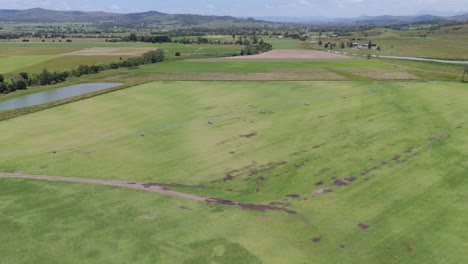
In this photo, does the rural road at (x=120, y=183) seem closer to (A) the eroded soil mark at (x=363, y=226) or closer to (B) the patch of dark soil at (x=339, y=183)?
(B) the patch of dark soil at (x=339, y=183)

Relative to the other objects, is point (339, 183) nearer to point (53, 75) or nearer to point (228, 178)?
point (228, 178)

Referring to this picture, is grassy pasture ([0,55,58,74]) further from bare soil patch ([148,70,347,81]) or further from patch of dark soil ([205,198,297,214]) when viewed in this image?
patch of dark soil ([205,198,297,214])

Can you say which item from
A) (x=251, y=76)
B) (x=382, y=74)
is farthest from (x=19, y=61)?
(x=382, y=74)

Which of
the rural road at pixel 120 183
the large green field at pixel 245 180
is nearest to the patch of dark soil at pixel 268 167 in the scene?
the large green field at pixel 245 180

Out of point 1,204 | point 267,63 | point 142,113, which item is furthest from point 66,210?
point 267,63

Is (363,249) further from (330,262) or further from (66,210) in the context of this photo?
(66,210)

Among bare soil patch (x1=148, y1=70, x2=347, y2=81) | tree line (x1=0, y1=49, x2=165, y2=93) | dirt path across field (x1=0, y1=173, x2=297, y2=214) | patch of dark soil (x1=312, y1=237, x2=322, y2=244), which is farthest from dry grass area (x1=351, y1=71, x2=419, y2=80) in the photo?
patch of dark soil (x1=312, y1=237, x2=322, y2=244)

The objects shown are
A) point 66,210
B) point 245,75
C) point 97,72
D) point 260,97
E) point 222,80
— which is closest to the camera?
point 66,210
